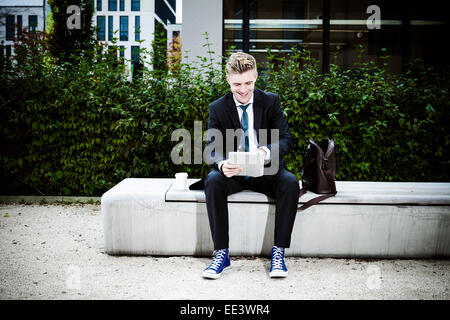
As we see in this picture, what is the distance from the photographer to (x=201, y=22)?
7.76 meters

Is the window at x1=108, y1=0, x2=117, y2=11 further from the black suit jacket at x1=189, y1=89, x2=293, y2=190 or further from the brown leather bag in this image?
the brown leather bag

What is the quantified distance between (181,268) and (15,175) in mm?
3855

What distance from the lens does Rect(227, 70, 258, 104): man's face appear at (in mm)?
3219

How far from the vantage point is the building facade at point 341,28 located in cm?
814

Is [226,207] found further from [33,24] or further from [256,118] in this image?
[33,24]

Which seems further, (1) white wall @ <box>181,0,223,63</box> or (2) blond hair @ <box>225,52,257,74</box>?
(1) white wall @ <box>181,0,223,63</box>

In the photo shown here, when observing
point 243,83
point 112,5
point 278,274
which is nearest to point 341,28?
point 243,83

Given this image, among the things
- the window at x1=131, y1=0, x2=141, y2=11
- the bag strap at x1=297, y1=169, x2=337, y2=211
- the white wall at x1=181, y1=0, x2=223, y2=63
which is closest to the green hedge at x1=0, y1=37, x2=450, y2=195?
the bag strap at x1=297, y1=169, x2=337, y2=211

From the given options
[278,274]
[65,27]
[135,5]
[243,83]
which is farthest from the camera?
[135,5]

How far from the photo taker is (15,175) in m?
5.62

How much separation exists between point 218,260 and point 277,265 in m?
0.50

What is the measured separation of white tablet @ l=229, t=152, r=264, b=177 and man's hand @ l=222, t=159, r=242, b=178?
46 millimetres

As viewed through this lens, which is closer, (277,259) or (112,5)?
(277,259)

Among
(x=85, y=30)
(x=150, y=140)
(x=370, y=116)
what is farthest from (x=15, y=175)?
(x=85, y=30)
